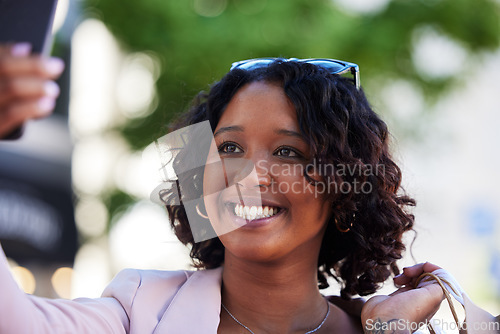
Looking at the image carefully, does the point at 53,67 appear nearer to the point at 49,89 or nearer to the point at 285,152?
the point at 49,89

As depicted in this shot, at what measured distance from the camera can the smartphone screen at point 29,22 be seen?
1234mm

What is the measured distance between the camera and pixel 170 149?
283 cm

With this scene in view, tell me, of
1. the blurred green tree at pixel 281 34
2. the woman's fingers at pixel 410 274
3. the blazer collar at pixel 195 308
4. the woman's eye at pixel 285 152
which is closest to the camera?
the blazer collar at pixel 195 308

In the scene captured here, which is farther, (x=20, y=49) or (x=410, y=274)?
(x=410, y=274)

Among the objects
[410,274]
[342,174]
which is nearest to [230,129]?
[342,174]

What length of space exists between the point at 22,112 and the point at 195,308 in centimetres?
120

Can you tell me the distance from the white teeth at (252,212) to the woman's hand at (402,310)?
19.8 inches

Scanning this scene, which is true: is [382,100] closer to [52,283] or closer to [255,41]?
[255,41]

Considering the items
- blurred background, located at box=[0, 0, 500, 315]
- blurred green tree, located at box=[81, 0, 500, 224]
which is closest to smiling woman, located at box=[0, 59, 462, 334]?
blurred background, located at box=[0, 0, 500, 315]

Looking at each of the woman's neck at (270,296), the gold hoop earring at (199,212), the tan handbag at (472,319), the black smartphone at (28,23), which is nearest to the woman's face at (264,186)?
the woman's neck at (270,296)

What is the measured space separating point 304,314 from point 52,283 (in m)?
3.17

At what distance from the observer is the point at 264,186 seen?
2229 millimetres

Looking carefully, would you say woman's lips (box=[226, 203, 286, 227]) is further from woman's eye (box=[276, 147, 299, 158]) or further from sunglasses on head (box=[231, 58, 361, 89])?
sunglasses on head (box=[231, 58, 361, 89])

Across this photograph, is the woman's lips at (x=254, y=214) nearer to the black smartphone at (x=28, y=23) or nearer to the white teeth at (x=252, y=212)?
the white teeth at (x=252, y=212)
